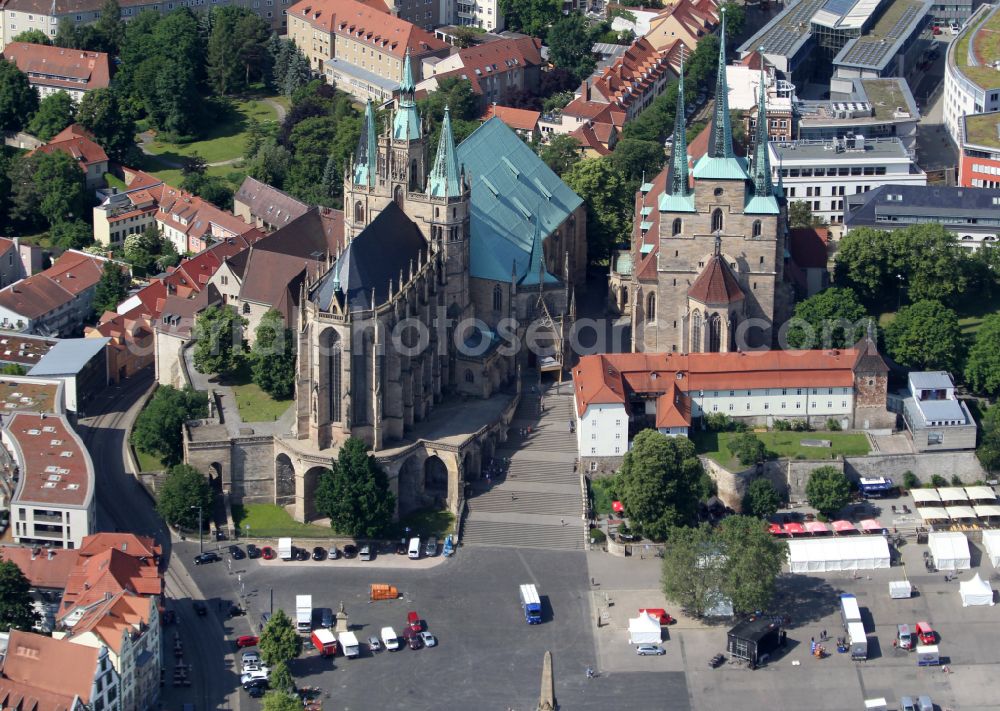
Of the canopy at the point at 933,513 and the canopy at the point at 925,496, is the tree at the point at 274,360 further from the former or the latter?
the canopy at the point at 933,513

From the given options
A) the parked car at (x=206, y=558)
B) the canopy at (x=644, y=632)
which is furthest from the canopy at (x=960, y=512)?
the parked car at (x=206, y=558)

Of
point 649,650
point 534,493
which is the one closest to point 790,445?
point 534,493

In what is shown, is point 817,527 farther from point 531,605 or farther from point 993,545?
point 531,605

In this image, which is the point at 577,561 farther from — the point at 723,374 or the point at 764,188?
the point at 764,188

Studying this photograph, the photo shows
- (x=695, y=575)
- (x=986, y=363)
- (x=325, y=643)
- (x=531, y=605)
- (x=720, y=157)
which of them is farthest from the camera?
(x=720, y=157)

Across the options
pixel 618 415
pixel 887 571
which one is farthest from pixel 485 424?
pixel 887 571

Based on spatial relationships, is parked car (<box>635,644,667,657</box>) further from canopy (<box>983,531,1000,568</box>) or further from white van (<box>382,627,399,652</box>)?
canopy (<box>983,531,1000,568</box>)

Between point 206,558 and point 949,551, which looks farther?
point 206,558
